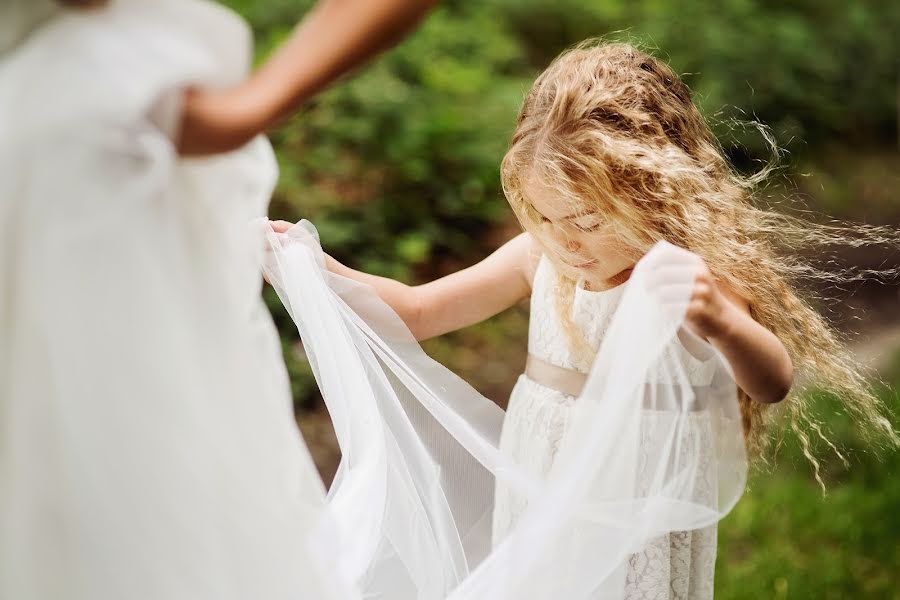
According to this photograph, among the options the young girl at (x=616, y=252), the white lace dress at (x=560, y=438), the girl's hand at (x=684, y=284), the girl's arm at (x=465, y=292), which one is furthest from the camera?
the girl's arm at (x=465, y=292)

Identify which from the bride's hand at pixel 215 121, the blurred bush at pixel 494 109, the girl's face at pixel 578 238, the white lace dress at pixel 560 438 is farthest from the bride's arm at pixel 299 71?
the blurred bush at pixel 494 109

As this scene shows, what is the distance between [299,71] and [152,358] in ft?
1.15

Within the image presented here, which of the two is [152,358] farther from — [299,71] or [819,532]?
[819,532]

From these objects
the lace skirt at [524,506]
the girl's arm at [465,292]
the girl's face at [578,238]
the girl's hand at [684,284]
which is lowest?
the lace skirt at [524,506]

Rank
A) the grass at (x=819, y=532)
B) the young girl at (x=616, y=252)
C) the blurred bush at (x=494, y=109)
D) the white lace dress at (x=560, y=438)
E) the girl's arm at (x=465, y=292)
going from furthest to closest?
the blurred bush at (x=494, y=109) < the grass at (x=819, y=532) < the girl's arm at (x=465, y=292) < the white lace dress at (x=560, y=438) < the young girl at (x=616, y=252)

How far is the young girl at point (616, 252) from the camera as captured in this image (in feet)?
5.27

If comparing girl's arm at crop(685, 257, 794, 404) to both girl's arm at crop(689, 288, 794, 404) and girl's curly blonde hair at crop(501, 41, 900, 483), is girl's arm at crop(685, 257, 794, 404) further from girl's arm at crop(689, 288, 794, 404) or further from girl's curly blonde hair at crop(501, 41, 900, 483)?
girl's curly blonde hair at crop(501, 41, 900, 483)

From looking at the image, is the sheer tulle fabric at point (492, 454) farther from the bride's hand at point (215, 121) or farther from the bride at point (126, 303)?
the bride's hand at point (215, 121)

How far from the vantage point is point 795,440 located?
11.8 ft

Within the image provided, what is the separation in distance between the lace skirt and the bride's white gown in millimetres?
400

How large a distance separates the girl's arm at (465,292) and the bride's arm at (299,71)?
0.84 m

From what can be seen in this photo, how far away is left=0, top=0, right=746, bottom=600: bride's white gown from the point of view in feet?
3.26

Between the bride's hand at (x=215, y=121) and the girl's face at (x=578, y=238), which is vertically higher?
the bride's hand at (x=215, y=121)

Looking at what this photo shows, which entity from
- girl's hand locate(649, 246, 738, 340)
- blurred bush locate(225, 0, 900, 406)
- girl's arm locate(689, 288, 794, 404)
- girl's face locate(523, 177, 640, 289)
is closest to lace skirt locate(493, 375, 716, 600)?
girl's face locate(523, 177, 640, 289)
